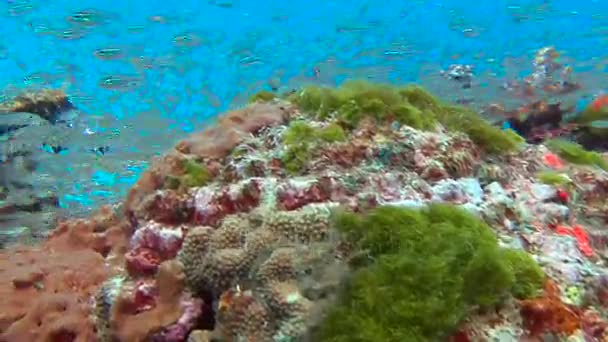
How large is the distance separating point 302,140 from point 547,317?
1837 mm

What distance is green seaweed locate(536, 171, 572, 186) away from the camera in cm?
436

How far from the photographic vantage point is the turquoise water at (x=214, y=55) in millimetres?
9594

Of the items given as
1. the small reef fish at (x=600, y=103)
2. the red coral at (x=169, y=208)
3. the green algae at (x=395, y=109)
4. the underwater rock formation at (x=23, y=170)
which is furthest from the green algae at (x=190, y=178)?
the small reef fish at (x=600, y=103)

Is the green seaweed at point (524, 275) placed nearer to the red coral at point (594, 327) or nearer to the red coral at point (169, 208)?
the red coral at point (594, 327)

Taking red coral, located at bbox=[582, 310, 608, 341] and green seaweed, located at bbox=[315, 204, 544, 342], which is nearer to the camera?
green seaweed, located at bbox=[315, 204, 544, 342]

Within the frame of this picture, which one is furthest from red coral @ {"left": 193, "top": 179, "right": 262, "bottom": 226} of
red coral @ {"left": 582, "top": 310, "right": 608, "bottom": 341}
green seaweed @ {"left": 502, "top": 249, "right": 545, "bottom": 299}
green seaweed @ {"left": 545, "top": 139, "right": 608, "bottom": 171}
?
green seaweed @ {"left": 545, "top": 139, "right": 608, "bottom": 171}

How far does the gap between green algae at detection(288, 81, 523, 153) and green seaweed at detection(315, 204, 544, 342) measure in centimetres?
118

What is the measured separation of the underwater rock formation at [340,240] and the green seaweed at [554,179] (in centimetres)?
3

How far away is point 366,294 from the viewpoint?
2791 millimetres

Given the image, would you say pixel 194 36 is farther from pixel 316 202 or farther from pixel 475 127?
pixel 316 202

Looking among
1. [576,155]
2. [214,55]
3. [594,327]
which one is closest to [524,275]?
[594,327]

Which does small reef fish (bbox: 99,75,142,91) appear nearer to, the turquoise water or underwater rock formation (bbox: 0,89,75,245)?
the turquoise water

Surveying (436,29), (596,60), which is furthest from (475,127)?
(436,29)

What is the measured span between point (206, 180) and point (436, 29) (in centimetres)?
2019
